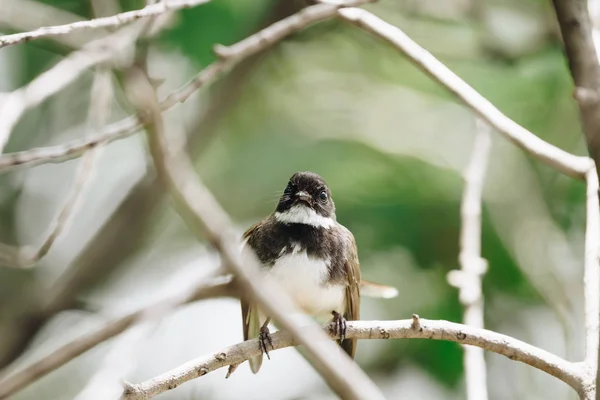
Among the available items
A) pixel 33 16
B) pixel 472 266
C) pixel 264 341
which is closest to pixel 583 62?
pixel 264 341

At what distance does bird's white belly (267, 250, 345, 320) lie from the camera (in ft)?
13.1

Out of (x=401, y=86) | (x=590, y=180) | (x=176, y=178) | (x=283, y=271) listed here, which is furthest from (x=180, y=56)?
(x=176, y=178)

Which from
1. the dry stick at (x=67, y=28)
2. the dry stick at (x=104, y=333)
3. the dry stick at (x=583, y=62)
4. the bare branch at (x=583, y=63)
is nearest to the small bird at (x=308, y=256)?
the dry stick at (x=104, y=333)

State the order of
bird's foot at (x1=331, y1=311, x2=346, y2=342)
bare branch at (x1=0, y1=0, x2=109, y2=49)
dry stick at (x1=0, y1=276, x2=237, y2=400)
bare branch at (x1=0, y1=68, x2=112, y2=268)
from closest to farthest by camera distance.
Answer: dry stick at (x1=0, y1=276, x2=237, y2=400) → bird's foot at (x1=331, y1=311, x2=346, y2=342) → bare branch at (x1=0, y1=68, x2=112, y2=268) → bare branch at (x1=0, y1=0, x2=109, y2=49)

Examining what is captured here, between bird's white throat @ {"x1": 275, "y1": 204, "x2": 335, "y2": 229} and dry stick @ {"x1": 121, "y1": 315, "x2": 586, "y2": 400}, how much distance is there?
1154mm

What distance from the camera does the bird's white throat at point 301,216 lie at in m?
4.22

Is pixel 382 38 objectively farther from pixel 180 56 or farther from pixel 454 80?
pixel 180 56

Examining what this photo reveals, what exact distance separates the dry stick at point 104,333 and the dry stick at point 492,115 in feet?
4.09

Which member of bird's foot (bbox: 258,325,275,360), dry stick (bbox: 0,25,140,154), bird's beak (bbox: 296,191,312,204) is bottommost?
bird's foot (bbox: 258,325,275,360)

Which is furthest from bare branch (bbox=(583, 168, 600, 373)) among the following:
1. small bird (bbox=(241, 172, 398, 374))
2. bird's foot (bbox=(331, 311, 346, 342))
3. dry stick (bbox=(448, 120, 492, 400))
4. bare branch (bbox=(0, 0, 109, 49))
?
bare branch (bbox=(0, 0, 109, 49))

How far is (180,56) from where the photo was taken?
5582 millimetres

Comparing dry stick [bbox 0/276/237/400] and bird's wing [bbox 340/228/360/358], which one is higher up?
bird's wing [bbox 340/228/360/358]

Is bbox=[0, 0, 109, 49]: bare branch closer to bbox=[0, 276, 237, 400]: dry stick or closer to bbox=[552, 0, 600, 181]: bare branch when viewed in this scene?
bbox=[0, 276, 237, 400]: dry stick

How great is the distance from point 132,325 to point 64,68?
136 centimetres
